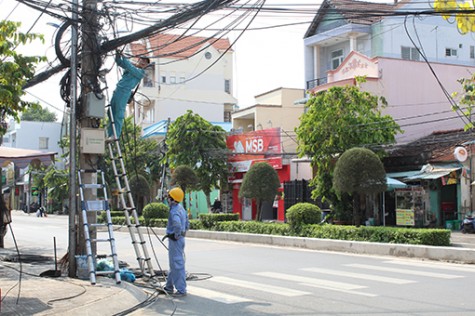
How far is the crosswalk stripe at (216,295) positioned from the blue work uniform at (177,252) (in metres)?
0.44

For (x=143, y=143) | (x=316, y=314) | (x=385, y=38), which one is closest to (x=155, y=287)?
(x=316, y=314)

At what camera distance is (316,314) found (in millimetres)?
8102

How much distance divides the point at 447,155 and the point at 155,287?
19.6 m

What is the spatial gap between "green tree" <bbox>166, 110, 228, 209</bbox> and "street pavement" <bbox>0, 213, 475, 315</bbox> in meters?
23.0

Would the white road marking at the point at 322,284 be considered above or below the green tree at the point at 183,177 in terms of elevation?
below

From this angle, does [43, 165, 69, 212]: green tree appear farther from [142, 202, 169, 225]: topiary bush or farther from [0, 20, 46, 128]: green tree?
[0, 20, 46, 128]: green tree

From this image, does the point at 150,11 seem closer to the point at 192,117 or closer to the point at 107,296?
the point at 107,296

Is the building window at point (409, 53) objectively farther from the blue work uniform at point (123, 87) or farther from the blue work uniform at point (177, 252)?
the blue work uniform at point (177, 252)

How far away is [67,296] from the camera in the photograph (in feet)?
29.3

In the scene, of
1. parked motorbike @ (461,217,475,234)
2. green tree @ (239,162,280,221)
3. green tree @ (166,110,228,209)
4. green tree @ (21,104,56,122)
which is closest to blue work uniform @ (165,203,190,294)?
green tree @ (239,162,280,221)

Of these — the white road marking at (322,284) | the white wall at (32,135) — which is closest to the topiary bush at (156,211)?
the white road marking at (322,284)

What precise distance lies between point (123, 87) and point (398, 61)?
2227cm

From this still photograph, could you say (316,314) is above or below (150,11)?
below

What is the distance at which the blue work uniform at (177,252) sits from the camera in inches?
385
